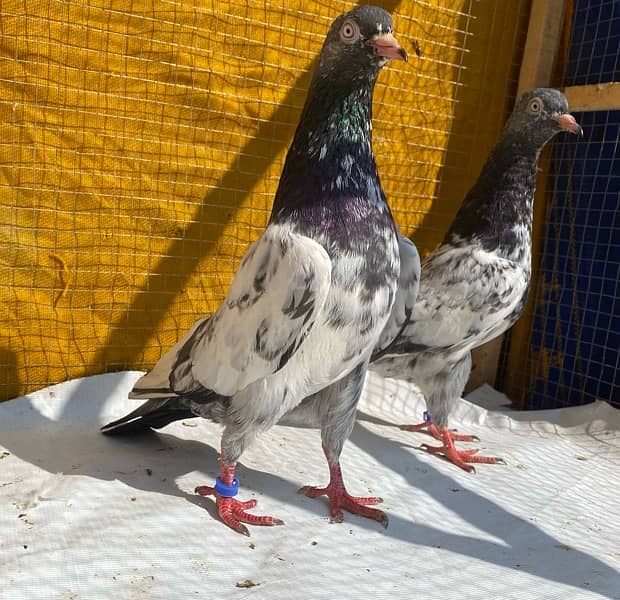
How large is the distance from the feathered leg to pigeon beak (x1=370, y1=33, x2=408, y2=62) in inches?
38.8

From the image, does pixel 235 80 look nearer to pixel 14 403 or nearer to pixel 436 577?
pixel 14 403

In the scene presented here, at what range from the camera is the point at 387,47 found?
1757mm

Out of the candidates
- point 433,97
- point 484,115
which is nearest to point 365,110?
point 433,97

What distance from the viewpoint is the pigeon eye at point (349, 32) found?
5.92 ft

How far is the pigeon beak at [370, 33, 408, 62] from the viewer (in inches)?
68.9

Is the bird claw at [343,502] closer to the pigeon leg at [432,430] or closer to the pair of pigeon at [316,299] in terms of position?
the pair of pigeon at [316,299]

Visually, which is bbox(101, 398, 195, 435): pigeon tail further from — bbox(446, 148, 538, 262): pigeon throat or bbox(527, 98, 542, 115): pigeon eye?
bbox(527, 98, 542, 115): pigeon eye

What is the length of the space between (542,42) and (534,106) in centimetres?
103

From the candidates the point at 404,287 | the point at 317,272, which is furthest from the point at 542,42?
the point at 317,272

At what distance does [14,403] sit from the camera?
273 centimetres

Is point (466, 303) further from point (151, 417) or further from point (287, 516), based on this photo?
point (151, 417)

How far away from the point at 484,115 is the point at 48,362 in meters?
2.84

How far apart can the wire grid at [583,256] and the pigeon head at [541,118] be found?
78 cm

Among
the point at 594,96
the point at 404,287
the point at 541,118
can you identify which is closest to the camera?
the point at 404,287
